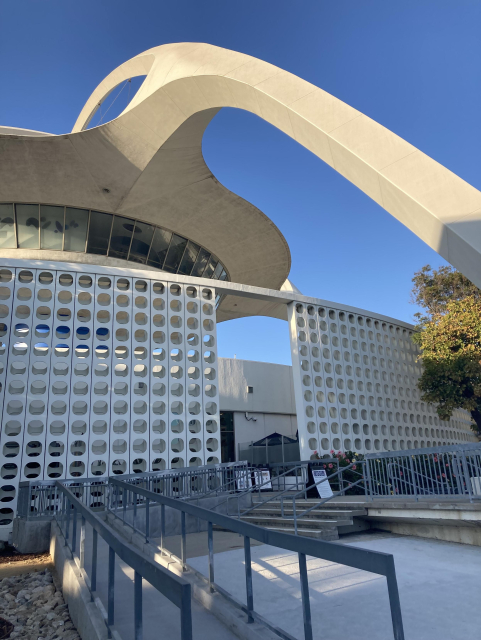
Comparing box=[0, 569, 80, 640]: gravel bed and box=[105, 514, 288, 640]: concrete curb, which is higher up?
box=[105, 514, 288, 640]: concrete curb

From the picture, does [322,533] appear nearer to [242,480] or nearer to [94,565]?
[242,480]

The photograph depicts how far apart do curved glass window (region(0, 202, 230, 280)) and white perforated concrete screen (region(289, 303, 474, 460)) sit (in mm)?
6480

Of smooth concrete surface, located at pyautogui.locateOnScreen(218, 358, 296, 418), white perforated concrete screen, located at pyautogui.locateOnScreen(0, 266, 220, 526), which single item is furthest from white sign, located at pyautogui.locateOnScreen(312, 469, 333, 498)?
smooth concrete surface, located at pyautogui.locateOnScreen(218, 358, 296, 418)

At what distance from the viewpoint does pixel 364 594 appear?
5156mm

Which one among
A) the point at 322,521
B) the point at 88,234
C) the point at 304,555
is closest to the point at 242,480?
the point at 322,521

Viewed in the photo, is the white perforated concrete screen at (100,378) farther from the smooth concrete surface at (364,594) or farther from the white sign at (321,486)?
the smooth concrete surface at (364,594)

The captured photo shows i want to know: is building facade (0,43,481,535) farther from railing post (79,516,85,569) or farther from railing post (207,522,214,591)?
railing post (79,516,85,569)

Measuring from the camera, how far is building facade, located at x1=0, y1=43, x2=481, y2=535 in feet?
28.3

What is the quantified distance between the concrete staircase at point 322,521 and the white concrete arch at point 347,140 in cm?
546

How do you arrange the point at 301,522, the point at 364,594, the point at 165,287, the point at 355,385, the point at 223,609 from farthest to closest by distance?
1. the point at 355,385
2. the point at 165,287
3. the point at 301,522
4. the point at 364,594
5. the point at 223,609

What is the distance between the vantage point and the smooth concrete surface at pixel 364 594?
4.27m

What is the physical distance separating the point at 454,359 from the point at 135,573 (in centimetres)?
1635

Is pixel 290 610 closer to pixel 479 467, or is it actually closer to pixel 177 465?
pixel 479 467

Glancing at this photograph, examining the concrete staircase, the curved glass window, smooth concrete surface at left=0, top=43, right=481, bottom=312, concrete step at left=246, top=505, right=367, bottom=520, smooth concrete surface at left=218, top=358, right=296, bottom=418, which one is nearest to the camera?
smooth concrete surface at left=0, top=43, right=481, bottom=312
